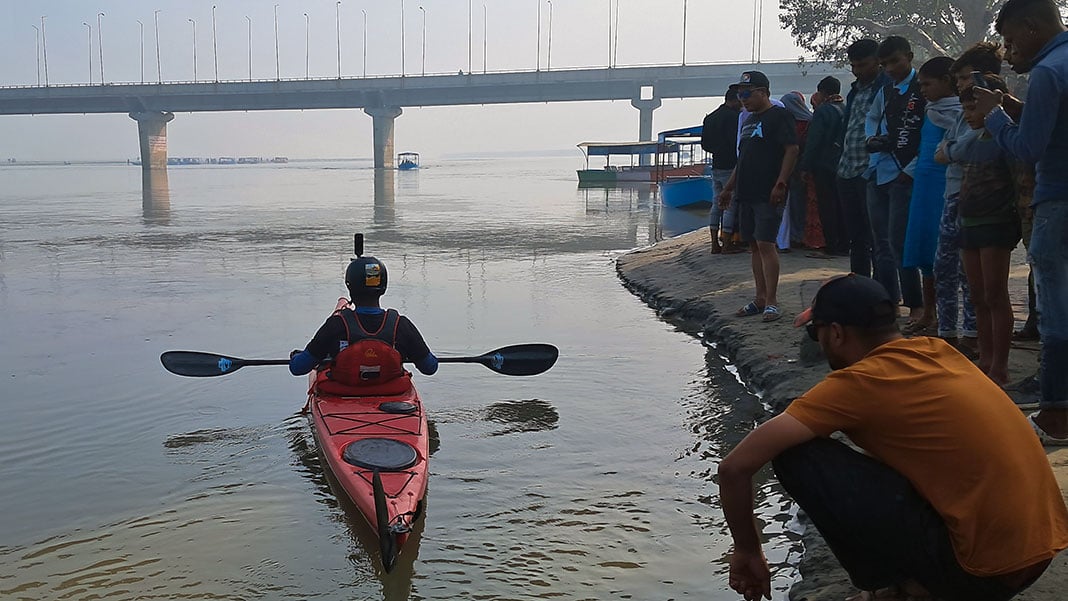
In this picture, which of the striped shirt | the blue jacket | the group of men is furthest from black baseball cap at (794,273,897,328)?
the striped shirt

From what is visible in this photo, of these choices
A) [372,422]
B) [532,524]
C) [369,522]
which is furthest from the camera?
[372,422]

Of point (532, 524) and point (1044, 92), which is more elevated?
point (1044, 92)

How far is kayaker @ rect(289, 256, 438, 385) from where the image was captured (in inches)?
253

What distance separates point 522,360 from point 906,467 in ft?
17.4

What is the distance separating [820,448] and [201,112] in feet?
339

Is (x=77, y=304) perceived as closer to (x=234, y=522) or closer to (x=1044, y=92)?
(x=234, y=522)

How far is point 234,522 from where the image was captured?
530 cm

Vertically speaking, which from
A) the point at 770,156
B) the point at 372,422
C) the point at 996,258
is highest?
the point at 770,156

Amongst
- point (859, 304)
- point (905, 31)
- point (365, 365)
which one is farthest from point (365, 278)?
point (905, 31)

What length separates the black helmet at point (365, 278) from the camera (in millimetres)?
6531

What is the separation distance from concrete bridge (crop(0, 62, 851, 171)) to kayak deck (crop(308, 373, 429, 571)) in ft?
248

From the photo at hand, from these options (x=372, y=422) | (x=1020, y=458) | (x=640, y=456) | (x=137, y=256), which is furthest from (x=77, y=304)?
(x=1020, y=458)

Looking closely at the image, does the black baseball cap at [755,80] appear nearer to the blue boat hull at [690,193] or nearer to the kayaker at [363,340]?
the kayaker at [363,340]

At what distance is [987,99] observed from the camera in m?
4.91
